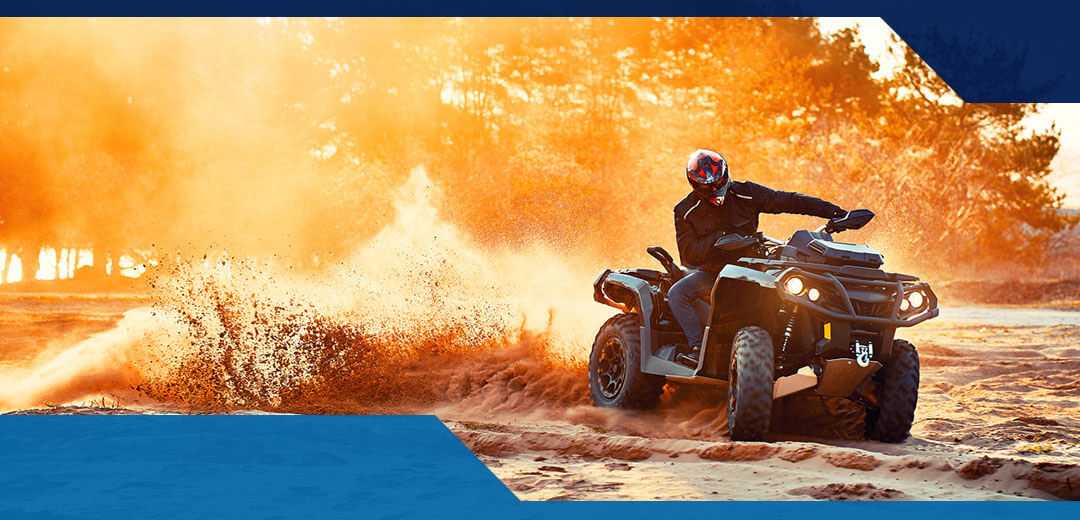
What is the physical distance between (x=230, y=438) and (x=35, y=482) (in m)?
1.43

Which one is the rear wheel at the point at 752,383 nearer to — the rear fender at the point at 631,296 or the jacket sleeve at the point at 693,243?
the jacket sleeve at the point at 693,243

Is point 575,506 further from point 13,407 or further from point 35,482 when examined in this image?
point 13,407

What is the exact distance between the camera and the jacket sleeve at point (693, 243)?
688cm

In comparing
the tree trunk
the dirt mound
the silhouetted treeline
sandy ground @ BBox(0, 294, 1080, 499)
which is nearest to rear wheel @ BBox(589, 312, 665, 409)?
sandy ground @ BBox(0, 294, 1080, 499)

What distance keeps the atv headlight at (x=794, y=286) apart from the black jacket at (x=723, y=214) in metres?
0.70

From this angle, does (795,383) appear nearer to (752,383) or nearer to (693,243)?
(752,383)

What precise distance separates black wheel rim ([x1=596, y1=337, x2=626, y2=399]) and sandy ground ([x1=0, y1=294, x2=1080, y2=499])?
0.17 m

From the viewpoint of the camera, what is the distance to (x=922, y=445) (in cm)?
685

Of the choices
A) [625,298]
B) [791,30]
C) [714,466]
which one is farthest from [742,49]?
[714,466]

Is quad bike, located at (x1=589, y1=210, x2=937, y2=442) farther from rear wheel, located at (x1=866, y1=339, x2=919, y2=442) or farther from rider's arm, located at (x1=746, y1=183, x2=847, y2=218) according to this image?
rider's arm, located at (x1=746, y1=183, x2=847, y2=218)

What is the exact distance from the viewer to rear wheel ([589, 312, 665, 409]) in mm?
7637

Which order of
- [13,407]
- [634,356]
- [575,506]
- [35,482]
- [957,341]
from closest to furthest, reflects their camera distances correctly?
[575,506], [35,482], [634,356], [13,407], [957,341]

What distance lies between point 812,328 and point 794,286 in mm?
310

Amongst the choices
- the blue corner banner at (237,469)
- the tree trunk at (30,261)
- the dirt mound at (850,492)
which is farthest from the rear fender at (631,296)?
the tree trunk at (30,261)
